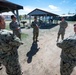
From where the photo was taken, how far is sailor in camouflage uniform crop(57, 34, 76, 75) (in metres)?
3.41

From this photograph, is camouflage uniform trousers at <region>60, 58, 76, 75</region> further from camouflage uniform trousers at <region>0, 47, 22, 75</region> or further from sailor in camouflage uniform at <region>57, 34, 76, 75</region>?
camouflage uniform trousers at <region>0, 47, 22, 75</region>

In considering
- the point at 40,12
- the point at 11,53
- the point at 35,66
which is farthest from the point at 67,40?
the point at 40,12

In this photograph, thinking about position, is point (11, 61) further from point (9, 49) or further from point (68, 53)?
point (68, 53)

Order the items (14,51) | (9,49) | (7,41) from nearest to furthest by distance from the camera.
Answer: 1. (7,41)
2. (9,49)
3. (14,51)

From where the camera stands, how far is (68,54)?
3.56 m

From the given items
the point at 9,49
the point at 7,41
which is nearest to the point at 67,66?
the point at 9,49

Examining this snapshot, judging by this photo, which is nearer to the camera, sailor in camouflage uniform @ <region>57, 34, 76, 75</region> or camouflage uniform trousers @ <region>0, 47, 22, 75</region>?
sailor in camouflage uniform @ <region>57, 34, 76, 75</region>

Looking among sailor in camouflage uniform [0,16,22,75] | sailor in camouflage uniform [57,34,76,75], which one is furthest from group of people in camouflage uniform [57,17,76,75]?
sailor in camouflage uniform [0,16,22,75]

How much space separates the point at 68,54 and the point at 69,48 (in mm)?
185

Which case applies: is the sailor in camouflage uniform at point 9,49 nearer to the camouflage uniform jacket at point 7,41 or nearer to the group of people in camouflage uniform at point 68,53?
the camouflage uniform jacket at point 7,41

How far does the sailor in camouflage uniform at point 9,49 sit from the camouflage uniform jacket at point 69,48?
1.16 m

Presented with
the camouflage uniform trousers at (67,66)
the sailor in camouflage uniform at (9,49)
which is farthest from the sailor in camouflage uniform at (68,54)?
the sailor in camouflage uniform at (9,49)

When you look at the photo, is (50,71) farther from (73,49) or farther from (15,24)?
(15,24)

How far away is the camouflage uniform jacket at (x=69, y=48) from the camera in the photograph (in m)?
3.40
